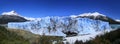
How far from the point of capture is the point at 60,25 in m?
51.0

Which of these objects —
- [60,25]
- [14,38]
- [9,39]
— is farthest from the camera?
[60,25]

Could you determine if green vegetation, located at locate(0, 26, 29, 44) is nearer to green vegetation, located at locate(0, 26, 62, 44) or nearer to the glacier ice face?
green vegetation, located at locate(0, 26, 62, 44)

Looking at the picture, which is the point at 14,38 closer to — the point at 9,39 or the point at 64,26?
the point at 9,39

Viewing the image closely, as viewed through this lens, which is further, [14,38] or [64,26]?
[64,26]

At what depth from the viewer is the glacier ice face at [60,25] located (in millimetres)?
47156

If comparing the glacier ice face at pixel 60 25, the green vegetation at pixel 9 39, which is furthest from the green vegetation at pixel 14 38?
the glacier ice face at pixel 60 25

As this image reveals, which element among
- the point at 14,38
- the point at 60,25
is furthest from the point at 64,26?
the point at 14,38

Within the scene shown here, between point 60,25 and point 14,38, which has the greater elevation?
point 60,25

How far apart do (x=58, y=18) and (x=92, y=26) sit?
7137mm

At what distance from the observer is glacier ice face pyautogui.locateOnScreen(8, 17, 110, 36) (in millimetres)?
47156

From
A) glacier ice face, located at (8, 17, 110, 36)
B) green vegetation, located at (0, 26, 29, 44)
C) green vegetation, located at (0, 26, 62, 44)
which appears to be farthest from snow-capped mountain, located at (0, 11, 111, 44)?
green vegetation, located at (0, 26, 29, 44)

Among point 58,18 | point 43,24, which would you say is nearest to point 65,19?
point 58,18

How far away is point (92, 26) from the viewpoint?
A: 49.8 metres

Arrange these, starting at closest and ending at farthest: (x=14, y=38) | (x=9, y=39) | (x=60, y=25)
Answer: (x=9, y=39)
(x=14, y=38)
(x=60, y=25)
